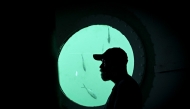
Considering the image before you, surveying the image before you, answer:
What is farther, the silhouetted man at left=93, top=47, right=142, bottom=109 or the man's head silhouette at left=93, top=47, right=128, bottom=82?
the man's head silhouette at left=93, top=47, right=128, bottom=82

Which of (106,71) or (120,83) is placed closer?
(120,83)

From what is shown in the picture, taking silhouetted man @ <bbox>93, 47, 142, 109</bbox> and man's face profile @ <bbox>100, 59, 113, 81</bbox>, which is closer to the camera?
silhouetted man @ <bbox>93, 47, 142, 109</bbox>

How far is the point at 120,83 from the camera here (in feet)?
3.09

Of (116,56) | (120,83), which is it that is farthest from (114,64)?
(120,83)

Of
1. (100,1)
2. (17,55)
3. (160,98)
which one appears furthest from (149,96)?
(17,55)

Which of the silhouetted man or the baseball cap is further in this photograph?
the baseball cap

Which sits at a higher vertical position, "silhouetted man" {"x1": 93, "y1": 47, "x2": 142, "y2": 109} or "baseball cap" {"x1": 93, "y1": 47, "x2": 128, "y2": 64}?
"baseball cap" {"x1": 93, "y1": 47, "x2": 128, "y2": 64}

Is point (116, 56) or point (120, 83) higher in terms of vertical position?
point (116, 56)

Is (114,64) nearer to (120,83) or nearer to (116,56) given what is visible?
(116,56)

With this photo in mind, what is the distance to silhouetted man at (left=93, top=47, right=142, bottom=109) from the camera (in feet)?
2.92

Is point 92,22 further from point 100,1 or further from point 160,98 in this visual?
point 160,98

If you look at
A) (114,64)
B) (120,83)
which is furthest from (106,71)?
(120,83)

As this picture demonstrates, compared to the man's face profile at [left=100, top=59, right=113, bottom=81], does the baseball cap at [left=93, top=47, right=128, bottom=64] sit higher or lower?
higher

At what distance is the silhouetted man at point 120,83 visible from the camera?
35.1 inches
